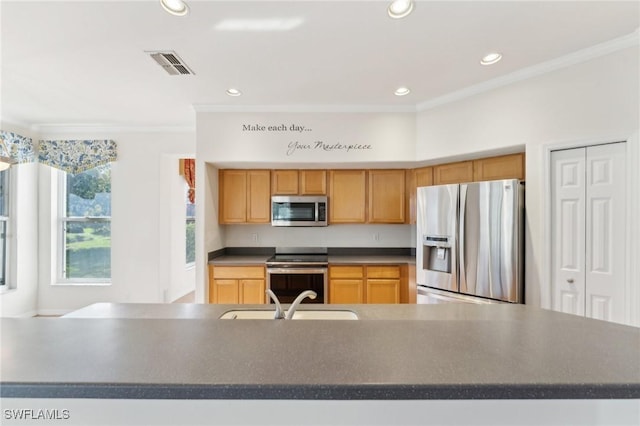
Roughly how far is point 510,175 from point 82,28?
3670 mm

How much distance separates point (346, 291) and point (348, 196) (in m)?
1.21

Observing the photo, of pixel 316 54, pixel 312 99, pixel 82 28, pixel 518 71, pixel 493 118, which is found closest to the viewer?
pixel 82 28

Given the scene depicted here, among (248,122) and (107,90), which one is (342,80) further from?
(107,90)

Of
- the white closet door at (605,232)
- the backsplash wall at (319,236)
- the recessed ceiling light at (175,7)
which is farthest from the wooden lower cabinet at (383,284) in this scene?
the recessed ceiling light at (175,7)

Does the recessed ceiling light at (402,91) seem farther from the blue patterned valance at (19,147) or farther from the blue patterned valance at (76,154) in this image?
the blue patterned valance at (19,147)

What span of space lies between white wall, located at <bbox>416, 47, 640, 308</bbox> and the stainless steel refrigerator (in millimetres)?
126

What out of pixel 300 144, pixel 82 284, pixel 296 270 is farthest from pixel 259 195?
pixel 82 284

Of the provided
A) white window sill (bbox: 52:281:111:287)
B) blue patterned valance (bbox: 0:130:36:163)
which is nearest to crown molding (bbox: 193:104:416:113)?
blue patterned valance (bbox: 0:130:36:163)

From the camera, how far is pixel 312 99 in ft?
10.3

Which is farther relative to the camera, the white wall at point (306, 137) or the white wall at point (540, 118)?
the white wall at point (306, 137)

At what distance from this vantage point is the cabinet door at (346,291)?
3480mm

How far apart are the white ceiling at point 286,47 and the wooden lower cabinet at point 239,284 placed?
1.96m

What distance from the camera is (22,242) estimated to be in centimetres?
397

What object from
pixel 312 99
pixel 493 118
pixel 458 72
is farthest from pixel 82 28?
pixel 493 118
